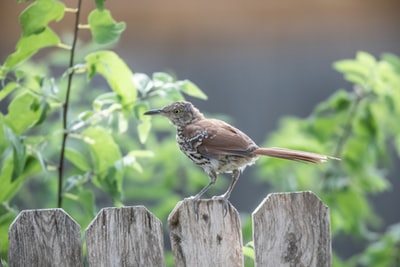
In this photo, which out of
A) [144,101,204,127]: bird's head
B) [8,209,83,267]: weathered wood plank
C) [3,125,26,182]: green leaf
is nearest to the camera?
[8,209,83,267]: weathered wood plank

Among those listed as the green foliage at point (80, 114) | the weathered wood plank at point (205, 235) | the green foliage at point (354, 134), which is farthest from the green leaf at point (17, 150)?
the green foliage at point (354, 134)

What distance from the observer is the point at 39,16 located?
357cm

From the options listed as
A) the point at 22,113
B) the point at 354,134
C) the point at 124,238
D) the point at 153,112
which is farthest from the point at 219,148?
the point at 354,134

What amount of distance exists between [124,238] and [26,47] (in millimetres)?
1083

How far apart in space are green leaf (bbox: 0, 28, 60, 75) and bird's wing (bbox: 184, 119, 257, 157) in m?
0.76

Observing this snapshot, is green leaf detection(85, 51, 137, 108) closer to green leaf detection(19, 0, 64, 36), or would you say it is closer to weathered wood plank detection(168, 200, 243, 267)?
green leaf detection(19, 0, 64, 36)

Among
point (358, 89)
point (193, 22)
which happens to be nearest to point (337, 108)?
point (358, 89)

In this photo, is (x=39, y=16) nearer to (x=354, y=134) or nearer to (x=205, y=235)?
(x=205, y=235)

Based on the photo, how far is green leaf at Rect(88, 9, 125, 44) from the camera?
12.0 ft

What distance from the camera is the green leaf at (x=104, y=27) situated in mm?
3650

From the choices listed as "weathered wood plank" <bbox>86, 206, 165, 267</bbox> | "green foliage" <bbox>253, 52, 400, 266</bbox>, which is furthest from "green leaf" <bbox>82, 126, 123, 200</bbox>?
"green foliage" <bbox>253, 52, 400, 266</bbox>

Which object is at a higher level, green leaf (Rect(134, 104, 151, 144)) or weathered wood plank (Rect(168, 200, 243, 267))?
green leaf (Rect(134, 104, 151, 144))

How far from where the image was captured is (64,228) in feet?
9.78

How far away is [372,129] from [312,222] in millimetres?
2150
